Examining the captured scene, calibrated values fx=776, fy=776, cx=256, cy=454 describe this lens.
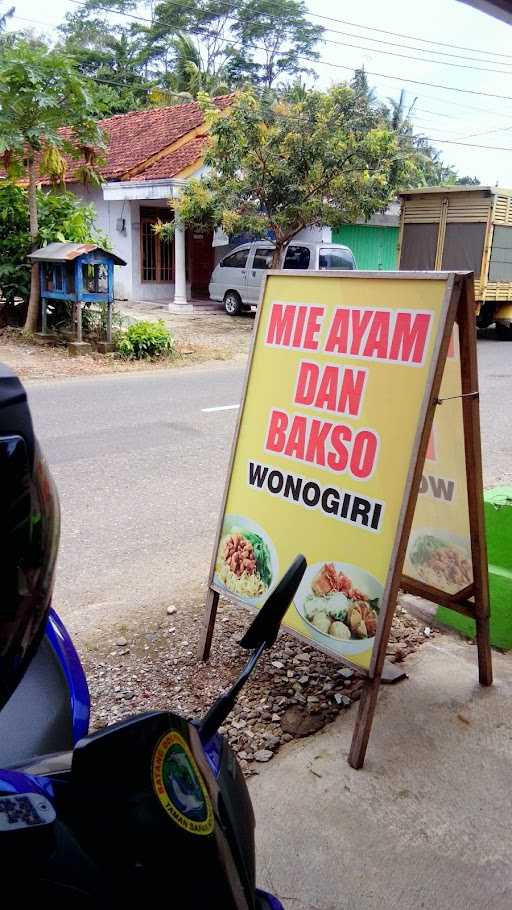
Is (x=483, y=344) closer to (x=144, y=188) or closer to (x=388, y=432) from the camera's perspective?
(x=144, y=188)

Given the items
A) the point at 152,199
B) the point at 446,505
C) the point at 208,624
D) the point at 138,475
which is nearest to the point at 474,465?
the point at 446,505

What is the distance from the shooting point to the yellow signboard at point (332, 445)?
2.58 m

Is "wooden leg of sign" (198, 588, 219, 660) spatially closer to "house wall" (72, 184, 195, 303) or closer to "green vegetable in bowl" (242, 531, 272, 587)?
"green vegetable in bowl" (242, 531, 272, 587)

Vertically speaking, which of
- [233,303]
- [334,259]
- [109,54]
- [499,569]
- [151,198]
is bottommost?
[233,303]

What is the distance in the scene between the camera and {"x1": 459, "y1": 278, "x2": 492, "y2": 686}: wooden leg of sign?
2699 millimetres

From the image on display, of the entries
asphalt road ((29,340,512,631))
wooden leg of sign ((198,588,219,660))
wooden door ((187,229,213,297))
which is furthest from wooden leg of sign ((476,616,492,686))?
wooden door ((187,229,213,297))

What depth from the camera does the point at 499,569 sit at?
11.3ft

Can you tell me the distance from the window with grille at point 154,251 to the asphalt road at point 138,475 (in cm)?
1033

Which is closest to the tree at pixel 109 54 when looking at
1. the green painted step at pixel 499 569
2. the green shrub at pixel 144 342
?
the green shrub at pixel 144 342

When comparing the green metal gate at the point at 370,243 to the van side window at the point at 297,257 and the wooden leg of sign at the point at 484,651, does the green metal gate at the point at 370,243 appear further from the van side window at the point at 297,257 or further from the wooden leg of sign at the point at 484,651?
the wooden leg of sign at the point at 484,651

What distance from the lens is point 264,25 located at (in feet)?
133

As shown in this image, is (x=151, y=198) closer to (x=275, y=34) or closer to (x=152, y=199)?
(x=152, y=199)

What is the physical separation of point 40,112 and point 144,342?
142 inches

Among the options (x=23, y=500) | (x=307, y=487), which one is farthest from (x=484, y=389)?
(x=23, y=500)
